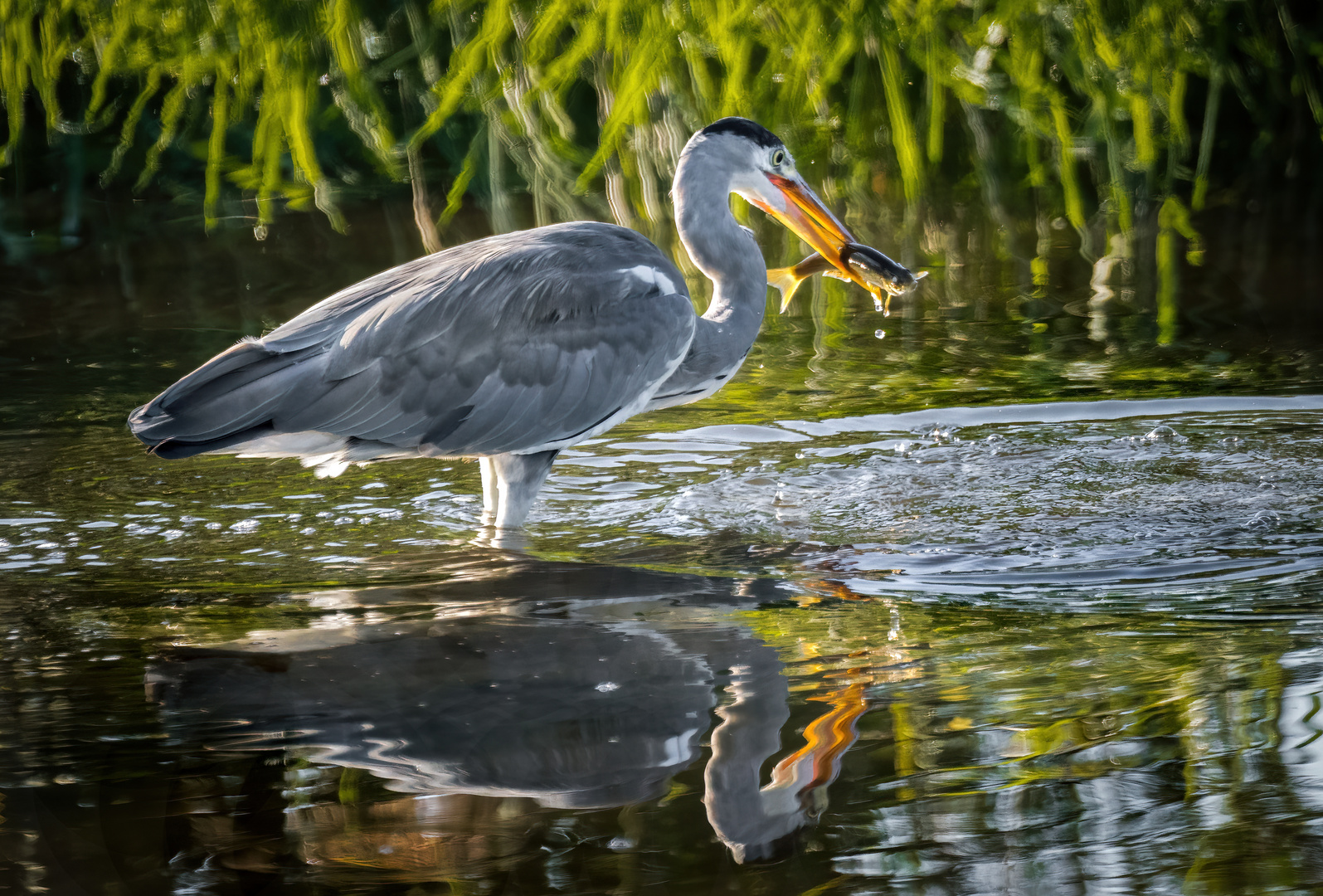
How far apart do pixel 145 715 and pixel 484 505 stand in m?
1.80

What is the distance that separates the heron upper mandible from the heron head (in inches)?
17.2

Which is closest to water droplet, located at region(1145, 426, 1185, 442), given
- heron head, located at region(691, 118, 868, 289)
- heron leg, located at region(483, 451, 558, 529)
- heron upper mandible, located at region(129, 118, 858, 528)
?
heron head, located at region(691, 118, 868, 289)

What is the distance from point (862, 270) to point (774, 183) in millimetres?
416

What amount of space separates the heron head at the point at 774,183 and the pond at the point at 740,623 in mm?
655

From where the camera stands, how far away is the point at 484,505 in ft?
15.7

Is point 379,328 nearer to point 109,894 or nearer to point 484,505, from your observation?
point 484,505

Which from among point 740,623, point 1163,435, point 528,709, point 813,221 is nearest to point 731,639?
point 740,623

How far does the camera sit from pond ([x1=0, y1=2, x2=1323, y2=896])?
8.08 feet

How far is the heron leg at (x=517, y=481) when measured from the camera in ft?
14.8

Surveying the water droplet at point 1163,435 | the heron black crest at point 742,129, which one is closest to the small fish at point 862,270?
the heron black crest at point 742,129

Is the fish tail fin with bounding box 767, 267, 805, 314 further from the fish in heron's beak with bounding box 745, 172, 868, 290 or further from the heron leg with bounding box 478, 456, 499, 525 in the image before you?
the heron leg with bounding box 478, 456, 499, 525

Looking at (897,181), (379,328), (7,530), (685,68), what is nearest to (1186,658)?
(379,328)

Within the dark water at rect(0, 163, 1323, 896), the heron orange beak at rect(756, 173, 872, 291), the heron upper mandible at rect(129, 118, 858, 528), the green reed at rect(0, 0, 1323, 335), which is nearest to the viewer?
the dark water at rect(0, 163, 1323, 896)

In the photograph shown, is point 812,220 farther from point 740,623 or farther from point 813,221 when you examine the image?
point 740,623
